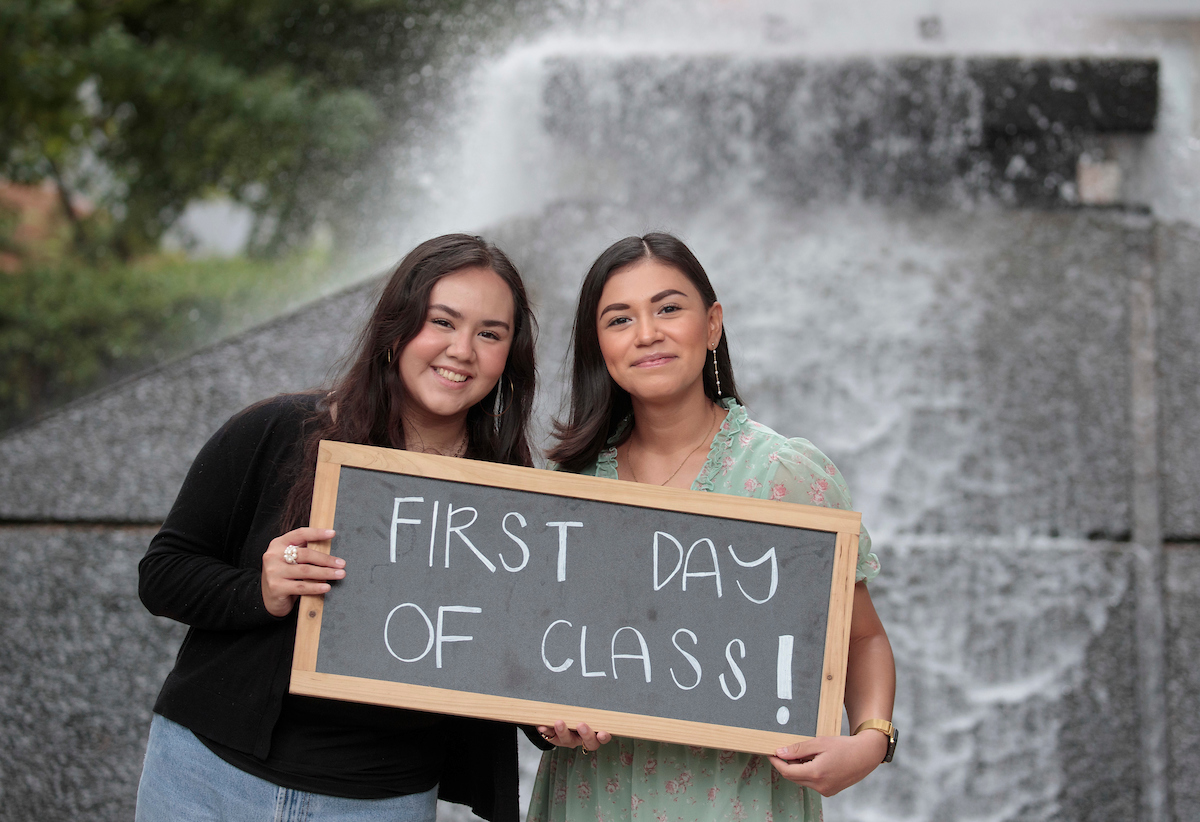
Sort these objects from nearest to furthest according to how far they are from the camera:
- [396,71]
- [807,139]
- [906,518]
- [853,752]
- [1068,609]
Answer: [853,752], [1068,609], [906,518], [807,139], [396,71]

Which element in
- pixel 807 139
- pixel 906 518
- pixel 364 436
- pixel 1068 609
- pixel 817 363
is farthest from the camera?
pixel 807 139

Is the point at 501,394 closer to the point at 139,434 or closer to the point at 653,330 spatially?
the point at 653,330

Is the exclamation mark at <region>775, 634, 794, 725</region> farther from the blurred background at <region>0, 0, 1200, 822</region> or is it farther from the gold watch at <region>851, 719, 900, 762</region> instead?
the blurred background at <region>0, 0, 1200, 822</region>

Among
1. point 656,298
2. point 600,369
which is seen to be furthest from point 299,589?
point 656,298

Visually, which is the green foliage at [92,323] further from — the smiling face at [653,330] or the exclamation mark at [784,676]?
the exclamation mark at [784,676]

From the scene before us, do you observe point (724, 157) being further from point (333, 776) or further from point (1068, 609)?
point (333, 776)

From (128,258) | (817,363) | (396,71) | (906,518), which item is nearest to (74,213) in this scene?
(128,258)

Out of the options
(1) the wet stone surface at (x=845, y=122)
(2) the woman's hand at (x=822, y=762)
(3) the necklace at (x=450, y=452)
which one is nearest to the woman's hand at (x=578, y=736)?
(2) the woman's hand at (x=822, y=762)

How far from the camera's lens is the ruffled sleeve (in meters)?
1.84

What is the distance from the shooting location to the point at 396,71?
7133 mm

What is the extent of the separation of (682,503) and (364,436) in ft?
2.00

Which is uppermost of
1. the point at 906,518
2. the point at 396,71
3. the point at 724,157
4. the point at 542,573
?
the point at 396,71

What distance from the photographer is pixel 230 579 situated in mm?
1792

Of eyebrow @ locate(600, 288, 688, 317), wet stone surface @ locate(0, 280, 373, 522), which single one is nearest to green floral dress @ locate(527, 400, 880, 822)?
eyebrow @ locate(600, 288, 688, 317)
